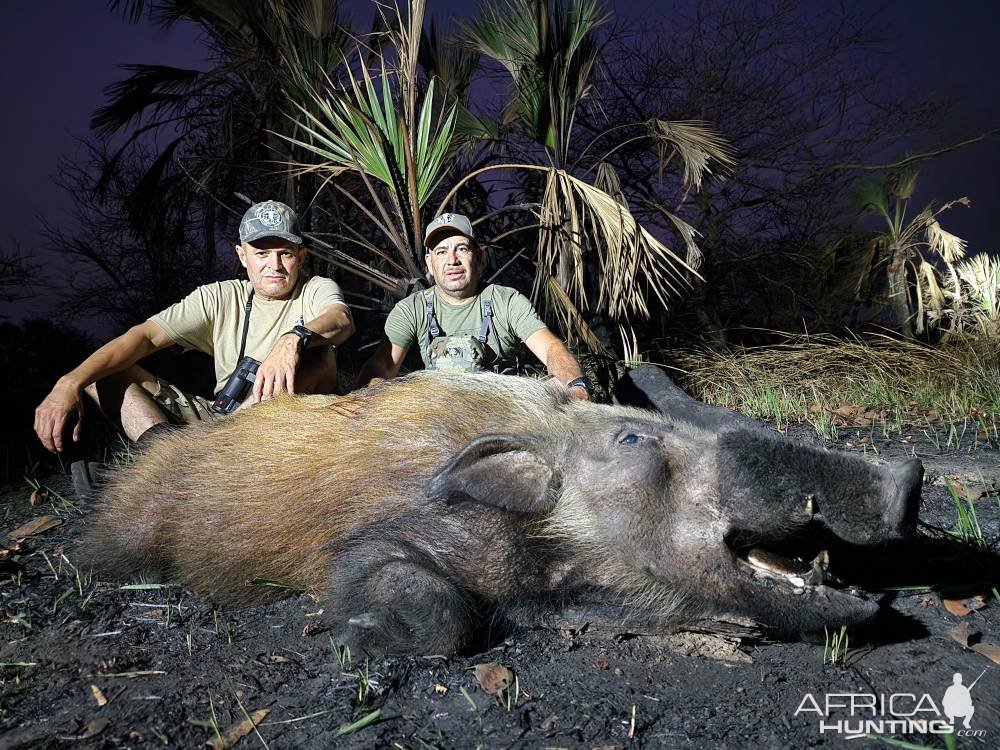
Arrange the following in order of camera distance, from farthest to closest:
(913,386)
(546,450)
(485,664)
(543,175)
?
(543,175) → (913,386) → (546,450) → (485,664)

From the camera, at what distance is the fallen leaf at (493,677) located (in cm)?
217

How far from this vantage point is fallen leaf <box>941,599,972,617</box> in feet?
8.44

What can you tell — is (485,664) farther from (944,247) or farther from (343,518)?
(944,247)

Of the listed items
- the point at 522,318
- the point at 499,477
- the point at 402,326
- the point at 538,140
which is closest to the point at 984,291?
the point at 538,140

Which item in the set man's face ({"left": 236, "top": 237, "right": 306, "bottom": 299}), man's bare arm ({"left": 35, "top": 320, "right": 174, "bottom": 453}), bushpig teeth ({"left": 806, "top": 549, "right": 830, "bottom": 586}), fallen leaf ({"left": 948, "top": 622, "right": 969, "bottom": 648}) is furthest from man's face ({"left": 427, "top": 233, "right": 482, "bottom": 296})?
fallen leaf ({"left": 948, "top": 622, "right": 969, "bottom": 648})

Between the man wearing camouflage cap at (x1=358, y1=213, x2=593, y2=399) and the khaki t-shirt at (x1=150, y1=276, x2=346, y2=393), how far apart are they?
31.0 inches

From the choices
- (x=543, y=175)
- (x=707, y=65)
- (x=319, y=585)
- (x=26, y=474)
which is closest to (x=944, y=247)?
(x=707, y=65)

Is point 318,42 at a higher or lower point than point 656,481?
higher

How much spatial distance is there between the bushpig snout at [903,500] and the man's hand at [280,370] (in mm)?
2683

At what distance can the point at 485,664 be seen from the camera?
7.55 feet

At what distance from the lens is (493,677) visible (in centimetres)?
222

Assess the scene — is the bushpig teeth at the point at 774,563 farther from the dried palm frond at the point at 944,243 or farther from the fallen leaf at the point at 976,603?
the dried palm frond at the point at 944,243

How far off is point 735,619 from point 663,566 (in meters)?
0.32

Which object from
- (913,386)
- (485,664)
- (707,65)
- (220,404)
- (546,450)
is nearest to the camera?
(485,664)
